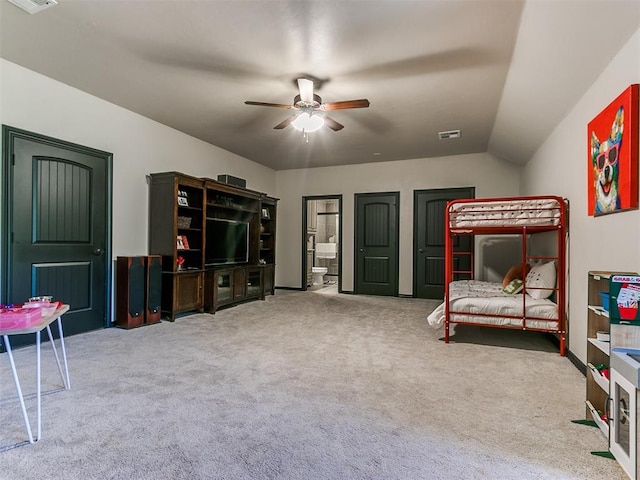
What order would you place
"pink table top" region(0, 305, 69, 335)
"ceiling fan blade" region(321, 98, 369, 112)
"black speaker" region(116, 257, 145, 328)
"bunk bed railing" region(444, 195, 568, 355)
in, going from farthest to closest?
"black speaker" region(116, 257, 145, 328) < "bunk bed railing" region(444, 195, 568, 355) < "ceiling fan blade" region(321, 98, 369, 112) < "pink table top" region(0, 305, 69, 335)

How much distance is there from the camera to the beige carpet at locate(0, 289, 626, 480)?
5.11 ft

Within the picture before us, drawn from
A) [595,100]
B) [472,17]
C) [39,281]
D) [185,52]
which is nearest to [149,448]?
[39,281]

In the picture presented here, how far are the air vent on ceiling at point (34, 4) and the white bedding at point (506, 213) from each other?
3722mm

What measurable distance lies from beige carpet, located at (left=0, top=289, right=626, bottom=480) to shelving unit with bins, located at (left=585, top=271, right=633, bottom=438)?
132 mm

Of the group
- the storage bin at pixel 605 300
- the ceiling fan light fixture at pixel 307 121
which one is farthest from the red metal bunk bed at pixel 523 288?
the ceiling fan light fixture at pixel 307 121

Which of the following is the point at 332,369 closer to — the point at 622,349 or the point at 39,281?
the point at 622,349

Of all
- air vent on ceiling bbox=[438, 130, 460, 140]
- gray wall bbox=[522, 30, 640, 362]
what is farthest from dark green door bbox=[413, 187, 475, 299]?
gray wall bbox=[522, 30, 640, 362]

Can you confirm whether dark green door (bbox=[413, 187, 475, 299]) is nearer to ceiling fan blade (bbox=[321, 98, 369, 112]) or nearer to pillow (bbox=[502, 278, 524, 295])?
pillow (bbox=[502, 278, 524, 295])

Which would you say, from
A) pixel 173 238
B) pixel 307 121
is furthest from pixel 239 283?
pixel 307 121

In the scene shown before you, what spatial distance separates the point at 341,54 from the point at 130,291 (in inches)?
131

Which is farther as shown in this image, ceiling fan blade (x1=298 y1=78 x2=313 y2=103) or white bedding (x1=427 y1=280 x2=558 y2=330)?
white bedding (x1=427 y1=280 x2=558 y2=330)

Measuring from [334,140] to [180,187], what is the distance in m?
2.35

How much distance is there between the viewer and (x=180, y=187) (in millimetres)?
4816

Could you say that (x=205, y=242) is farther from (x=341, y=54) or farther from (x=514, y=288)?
(x=514, y=288)
